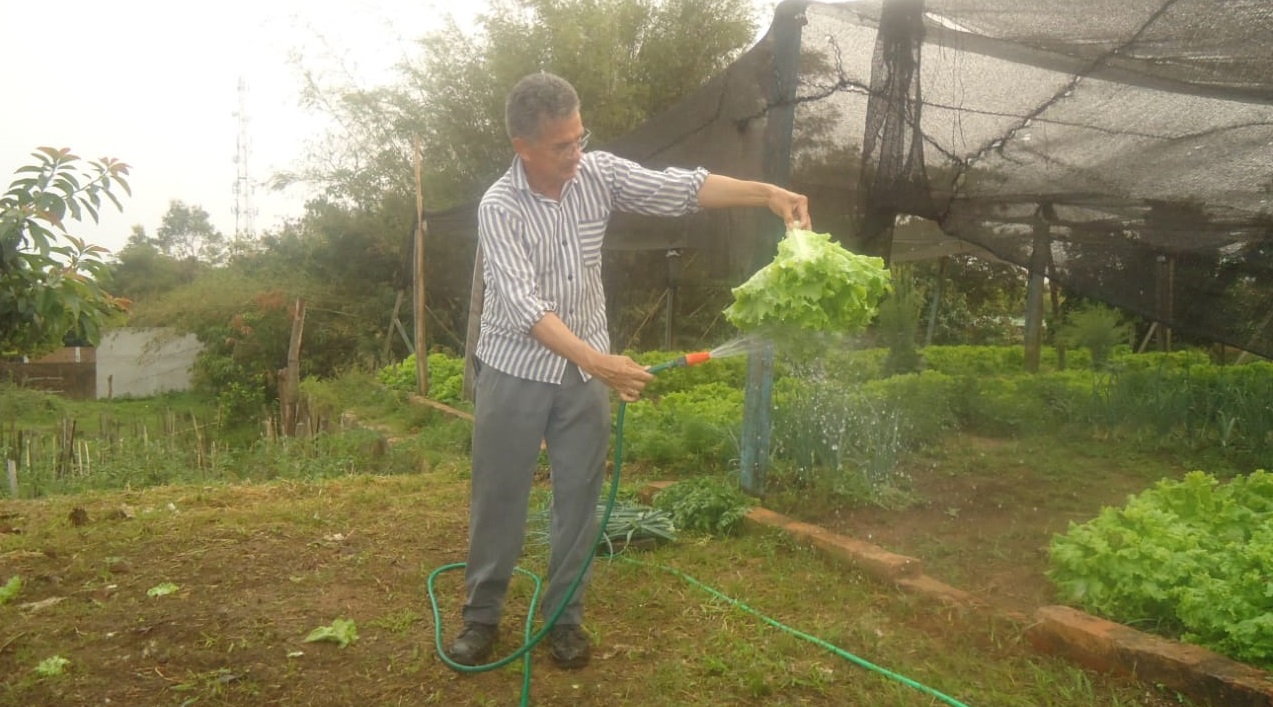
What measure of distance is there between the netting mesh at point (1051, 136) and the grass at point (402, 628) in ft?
A: 5.64

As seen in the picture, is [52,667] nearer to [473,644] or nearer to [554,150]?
[473,644]

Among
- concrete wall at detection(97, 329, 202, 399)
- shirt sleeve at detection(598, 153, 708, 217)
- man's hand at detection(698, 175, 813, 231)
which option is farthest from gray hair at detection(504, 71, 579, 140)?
concrete wall at detection(97, 329, 202, 399)

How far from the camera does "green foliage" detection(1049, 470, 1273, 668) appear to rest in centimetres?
281

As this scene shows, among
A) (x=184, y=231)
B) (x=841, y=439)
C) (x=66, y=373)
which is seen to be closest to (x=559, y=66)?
(x=841, y=439)

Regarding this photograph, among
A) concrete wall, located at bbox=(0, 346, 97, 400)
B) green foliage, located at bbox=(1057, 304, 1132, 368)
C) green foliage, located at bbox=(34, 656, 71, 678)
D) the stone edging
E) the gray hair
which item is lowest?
concrete wall, located at bbox=(0, 346, 97, 400)

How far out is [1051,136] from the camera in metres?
4.11

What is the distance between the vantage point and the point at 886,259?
512 centimetres

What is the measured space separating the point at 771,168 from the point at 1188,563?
2697 millimetres

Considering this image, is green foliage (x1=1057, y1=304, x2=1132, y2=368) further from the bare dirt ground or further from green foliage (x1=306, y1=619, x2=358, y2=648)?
green foliage (x1=306, y1=619, x2=358, y2=648)

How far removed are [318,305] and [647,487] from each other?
698 inches

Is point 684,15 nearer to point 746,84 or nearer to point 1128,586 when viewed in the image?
point 746,84

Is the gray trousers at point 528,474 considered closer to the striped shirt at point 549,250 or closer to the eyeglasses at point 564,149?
the striped shirt at point 549,250

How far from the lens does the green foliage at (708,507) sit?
14.9 ft

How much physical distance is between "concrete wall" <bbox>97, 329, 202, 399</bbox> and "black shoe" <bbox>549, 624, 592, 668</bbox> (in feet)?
73.6
